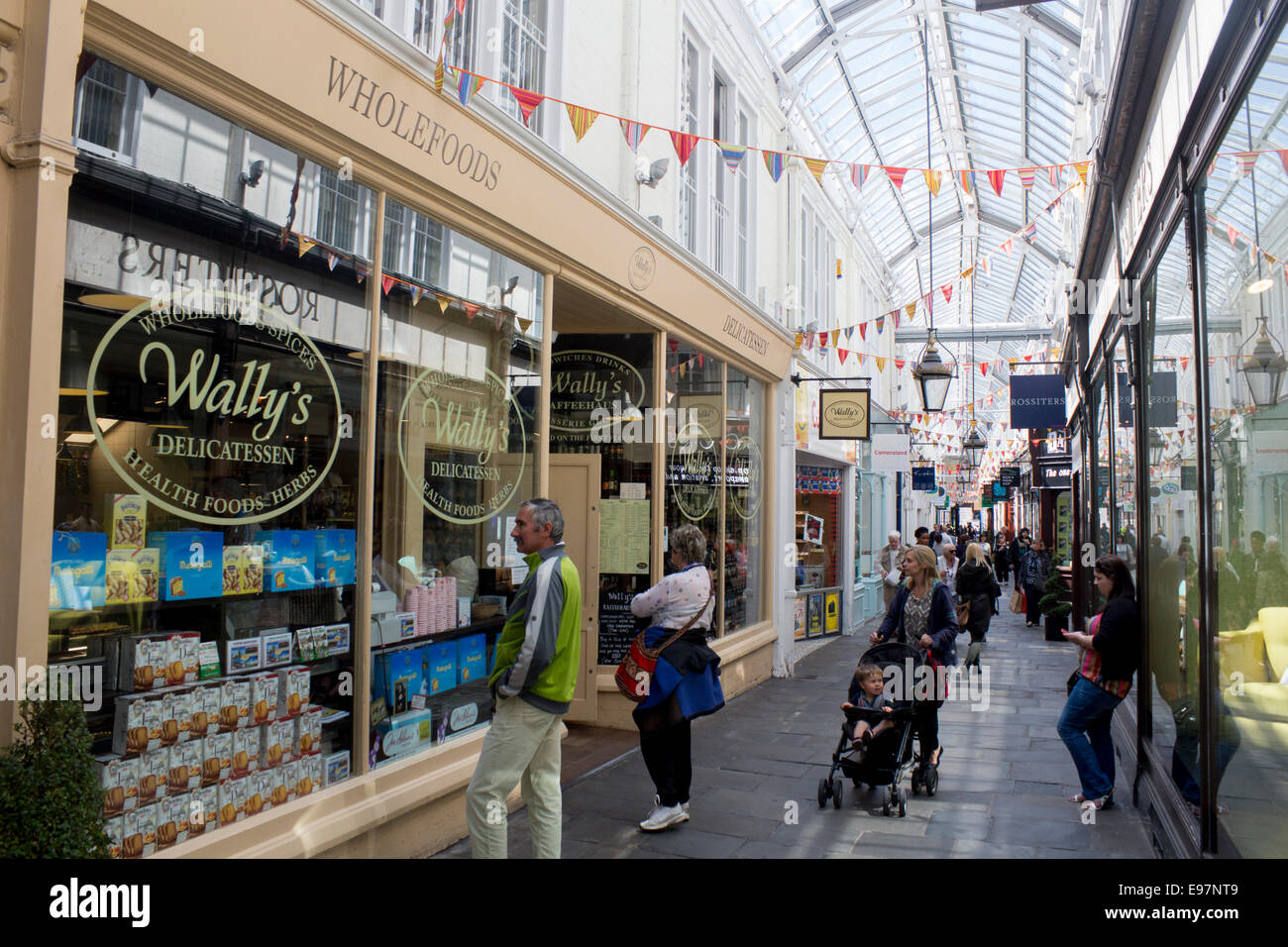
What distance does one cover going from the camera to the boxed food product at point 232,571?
4.05 metres

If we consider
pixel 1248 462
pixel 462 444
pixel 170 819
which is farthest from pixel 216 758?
pixel 1248 462

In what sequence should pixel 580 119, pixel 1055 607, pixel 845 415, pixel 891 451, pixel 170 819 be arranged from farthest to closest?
pixel 891 451 → pixel 1055 607 → pixel 845 415 → pixel 580 119 → pixel 170 819

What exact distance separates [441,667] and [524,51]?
4.47m

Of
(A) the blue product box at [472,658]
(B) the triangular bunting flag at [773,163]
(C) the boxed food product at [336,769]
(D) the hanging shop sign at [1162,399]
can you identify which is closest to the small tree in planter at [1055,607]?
(D) the hanging shop sign at [1162,399]

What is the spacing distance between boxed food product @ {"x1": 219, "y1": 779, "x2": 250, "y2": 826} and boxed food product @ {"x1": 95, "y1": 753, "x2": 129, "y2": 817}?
1.49ft

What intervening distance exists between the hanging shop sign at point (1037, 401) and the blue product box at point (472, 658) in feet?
30.0

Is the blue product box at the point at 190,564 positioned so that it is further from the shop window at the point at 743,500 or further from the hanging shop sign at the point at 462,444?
the shop window at the point at 743,500

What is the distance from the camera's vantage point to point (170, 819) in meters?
3.76

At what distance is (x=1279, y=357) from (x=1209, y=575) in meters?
1.55

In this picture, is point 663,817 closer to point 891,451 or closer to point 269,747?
point 269,747

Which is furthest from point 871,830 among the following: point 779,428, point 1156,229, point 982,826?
point 779,428

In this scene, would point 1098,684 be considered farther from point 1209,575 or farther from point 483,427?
point 483,427

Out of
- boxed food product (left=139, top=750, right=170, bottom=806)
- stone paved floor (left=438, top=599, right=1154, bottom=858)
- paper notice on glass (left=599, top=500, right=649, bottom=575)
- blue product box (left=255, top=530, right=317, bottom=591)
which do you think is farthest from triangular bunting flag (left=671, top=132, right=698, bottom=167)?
boxed food product (left=139, top=750, right=170, bottom=806)

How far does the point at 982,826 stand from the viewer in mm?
5891
